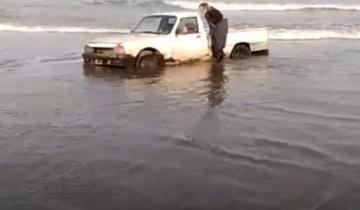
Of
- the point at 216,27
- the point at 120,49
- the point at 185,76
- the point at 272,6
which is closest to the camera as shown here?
the point at 185,76

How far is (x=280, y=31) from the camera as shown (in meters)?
32.6

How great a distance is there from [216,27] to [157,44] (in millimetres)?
1776

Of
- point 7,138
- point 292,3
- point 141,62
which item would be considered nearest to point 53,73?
point 141,62

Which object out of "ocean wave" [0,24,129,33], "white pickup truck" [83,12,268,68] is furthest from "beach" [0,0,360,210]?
"ocean wave" [0,24,129,33]

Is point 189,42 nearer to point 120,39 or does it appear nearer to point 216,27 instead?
point 216,27

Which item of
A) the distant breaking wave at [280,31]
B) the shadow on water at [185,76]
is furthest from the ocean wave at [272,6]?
the shadow on water at [185,76]

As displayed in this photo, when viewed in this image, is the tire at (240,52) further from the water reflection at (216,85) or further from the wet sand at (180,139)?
the wet sand at (180,139)

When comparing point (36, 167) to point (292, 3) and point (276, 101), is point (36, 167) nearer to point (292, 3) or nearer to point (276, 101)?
point (276, 101)

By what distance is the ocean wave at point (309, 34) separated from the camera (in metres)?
30.1

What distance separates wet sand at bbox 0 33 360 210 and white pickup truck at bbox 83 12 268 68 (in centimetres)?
50

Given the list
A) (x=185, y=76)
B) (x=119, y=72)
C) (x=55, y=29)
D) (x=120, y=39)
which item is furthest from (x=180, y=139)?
(x=55, y=29)

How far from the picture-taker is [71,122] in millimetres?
10820

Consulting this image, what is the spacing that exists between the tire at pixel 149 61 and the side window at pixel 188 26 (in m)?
0.86

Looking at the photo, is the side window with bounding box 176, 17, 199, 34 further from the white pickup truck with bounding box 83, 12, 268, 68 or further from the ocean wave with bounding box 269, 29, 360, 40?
the ocean wave with bounding box 269, 29, 360, 40
